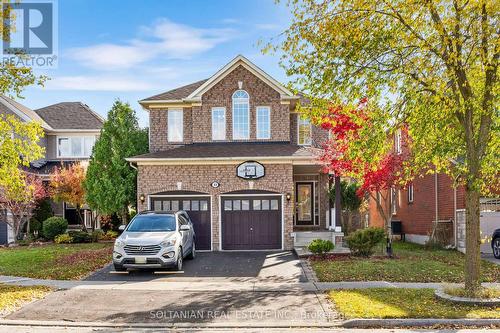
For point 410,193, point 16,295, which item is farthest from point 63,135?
point 16,295

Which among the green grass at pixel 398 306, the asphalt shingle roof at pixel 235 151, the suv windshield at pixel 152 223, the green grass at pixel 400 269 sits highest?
the asphalt shingle roof at pixel 235 151

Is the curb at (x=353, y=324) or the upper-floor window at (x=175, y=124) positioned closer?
the curb at (x=353, y=324)

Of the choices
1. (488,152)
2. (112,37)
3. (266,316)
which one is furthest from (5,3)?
(488,152)

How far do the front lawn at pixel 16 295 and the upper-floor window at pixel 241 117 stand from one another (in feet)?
39.3

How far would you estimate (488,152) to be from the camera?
39.5ft

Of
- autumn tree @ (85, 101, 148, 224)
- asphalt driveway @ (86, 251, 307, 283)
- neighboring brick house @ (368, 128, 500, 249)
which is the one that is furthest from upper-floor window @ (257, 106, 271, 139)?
autumn tree @ (85, 101, 148, 224)

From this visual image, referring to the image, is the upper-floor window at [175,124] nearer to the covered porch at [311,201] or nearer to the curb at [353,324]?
the covered porch at [311,201]

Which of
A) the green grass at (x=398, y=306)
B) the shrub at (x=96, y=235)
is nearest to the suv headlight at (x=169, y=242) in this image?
the green grass at (x=398, y=306)

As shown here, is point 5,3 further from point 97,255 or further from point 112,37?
point 97,255

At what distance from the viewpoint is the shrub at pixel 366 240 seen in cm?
1759

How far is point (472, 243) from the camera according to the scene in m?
11.2

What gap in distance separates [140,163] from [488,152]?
13816 millimetres

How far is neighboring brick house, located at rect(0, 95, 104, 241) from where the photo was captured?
96.8ft

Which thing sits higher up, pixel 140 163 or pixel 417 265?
pixel 140 163
